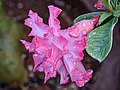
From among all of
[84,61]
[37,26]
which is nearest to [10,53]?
[84,61]

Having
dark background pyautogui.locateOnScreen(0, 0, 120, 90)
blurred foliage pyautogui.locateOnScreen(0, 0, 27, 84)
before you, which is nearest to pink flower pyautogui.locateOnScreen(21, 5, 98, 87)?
dark background pyautogui.locateOnScreen(0, 0, 120, 90)

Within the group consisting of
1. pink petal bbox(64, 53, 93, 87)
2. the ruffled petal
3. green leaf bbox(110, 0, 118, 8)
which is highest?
green leaf bbox(110, 0, 118, 8)

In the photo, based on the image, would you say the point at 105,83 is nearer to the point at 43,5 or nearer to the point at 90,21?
the point at 43,5

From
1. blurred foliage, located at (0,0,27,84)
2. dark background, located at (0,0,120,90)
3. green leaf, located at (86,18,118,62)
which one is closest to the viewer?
green leaf, located at (86,18,118,62)

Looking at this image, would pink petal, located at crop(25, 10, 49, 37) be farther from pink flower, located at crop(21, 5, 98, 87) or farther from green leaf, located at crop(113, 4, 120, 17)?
green leaf, located at crop(113, 4, 120, 17)

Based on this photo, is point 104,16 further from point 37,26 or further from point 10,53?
point 10,53

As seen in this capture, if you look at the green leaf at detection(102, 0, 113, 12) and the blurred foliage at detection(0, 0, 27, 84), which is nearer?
the green leaf at detection(102, 0, 113, 12)

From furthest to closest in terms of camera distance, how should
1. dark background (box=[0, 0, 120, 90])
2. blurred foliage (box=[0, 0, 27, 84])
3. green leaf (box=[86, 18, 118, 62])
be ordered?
blurred foliage (box=[0, 0, 27, 84]) < dark background (box=[0, 0, 120, 90]) < green leaf (box=[86, 18, 118, 62])
